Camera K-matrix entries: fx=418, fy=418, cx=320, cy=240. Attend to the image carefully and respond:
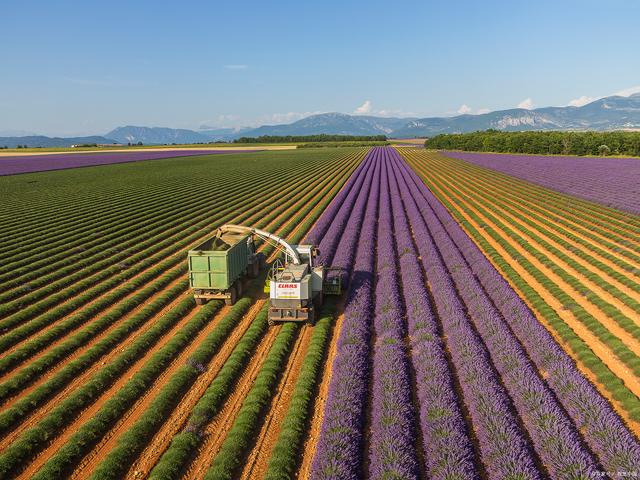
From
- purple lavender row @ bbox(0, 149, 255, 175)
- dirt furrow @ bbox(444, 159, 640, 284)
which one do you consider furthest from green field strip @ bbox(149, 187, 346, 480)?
purple lavender row @ bbox(0, 149, 255, 175)

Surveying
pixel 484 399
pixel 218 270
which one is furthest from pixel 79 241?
pixel 484 399

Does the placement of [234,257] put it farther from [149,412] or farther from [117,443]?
[117,443]

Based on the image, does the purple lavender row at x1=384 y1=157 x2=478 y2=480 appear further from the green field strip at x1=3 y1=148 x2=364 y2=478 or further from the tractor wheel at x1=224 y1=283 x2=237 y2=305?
the green field strip at x1=3 y1=148 x2=364 y2=478

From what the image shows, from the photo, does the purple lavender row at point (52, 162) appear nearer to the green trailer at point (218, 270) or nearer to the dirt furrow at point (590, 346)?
the green trailer at point (218, 270)

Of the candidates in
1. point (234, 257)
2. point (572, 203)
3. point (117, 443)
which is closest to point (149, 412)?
point (117, 443)

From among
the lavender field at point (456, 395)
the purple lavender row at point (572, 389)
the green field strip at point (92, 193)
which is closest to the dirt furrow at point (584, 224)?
the purple lavender row at point (572, 389)
